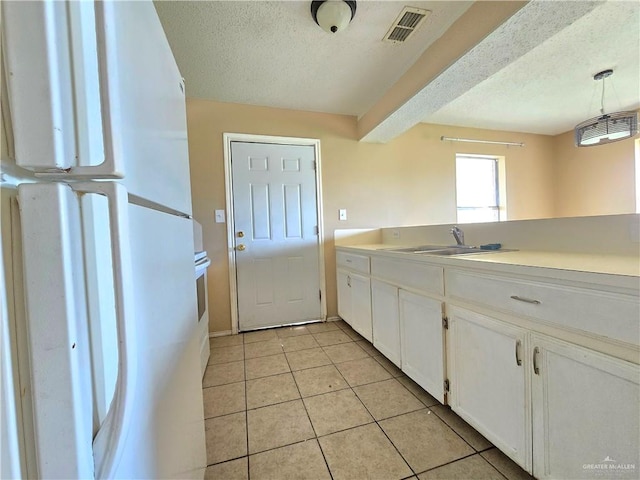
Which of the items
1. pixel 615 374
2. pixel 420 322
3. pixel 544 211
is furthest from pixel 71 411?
pixel 544 211

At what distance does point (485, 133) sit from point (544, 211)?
161 centimetres

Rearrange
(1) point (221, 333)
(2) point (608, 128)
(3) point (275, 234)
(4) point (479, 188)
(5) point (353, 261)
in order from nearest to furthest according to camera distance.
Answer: (2) point (608, 128) → (5) point (353, 261) → (1) point (221, 333) → (3) point (275, 234) → (4) point (479, 188)

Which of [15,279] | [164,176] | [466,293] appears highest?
[164,176]

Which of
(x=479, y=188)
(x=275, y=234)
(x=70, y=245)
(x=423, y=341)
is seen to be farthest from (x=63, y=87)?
(x=479, y=188)

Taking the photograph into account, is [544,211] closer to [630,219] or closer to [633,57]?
[633,57]

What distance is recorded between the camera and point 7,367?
0.35 m

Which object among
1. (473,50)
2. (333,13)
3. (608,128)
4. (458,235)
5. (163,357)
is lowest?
(163,357)

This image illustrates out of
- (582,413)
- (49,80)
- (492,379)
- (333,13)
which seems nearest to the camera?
(49,80)

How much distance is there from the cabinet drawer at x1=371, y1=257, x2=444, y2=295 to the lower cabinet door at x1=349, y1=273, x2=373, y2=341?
216 mm

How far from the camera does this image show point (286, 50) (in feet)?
6.32

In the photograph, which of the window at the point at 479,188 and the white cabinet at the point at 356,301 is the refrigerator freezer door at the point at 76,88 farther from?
the window at the point at 479,188

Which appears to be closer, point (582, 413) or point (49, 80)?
point (49, 80)

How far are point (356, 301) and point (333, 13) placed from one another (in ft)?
6.94

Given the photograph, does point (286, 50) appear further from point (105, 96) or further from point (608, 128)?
point (608, 128)
